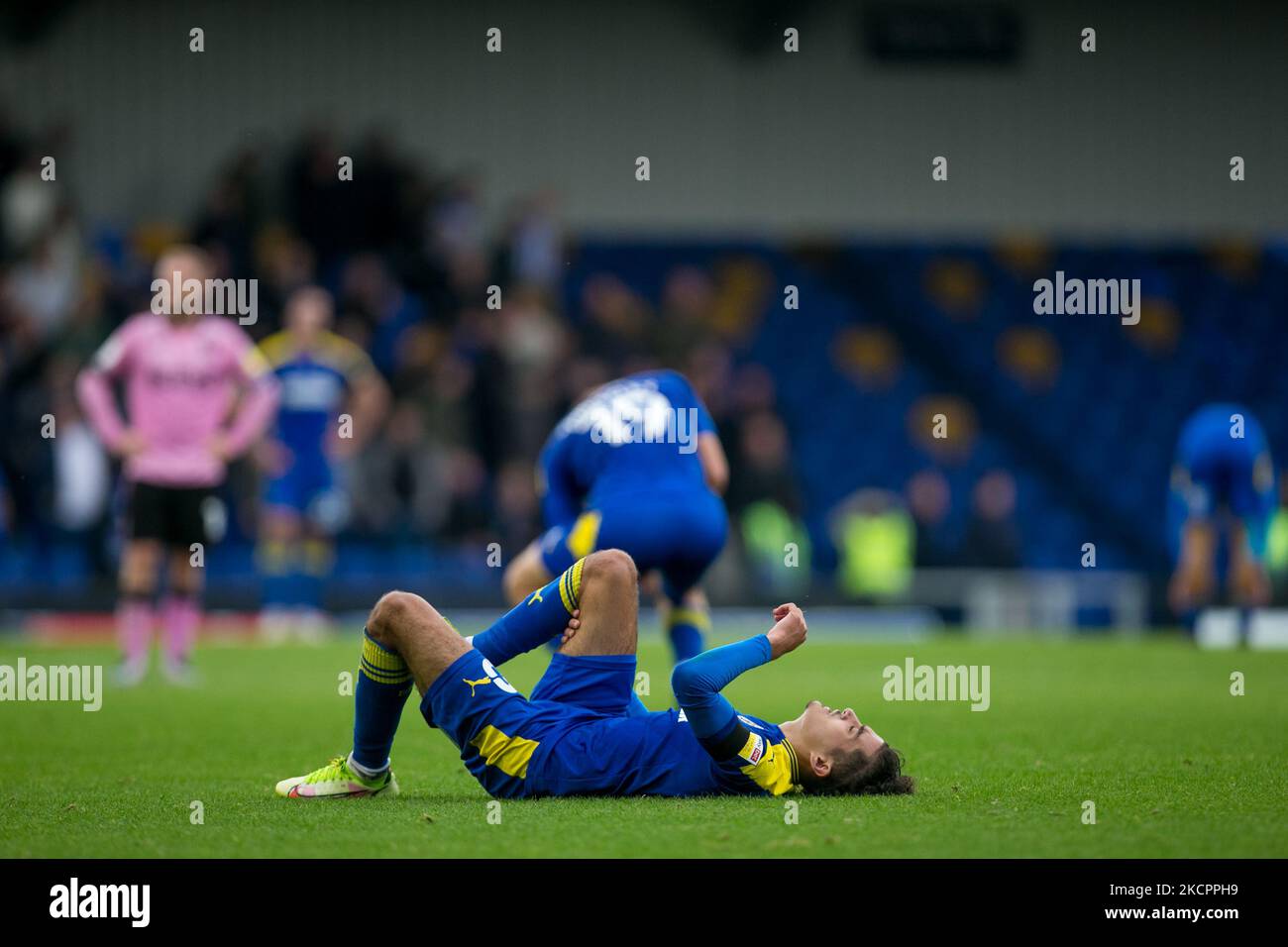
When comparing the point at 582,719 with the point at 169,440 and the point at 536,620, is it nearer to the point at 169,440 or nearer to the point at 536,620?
the point at 536,620

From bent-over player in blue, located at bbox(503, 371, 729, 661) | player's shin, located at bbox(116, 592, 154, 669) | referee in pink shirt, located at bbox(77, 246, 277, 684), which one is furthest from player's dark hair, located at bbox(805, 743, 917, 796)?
player's shin, located at bbox(116, 592, 154, 669)

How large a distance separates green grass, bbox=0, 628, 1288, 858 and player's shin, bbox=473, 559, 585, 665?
54 cm

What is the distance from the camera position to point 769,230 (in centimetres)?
2598

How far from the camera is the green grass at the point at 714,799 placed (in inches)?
214

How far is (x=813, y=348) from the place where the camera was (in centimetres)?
2539

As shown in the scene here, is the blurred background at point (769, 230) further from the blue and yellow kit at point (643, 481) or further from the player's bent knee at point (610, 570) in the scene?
the player's bent knee at point (610, 570)

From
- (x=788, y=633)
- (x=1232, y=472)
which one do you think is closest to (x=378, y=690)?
(x=788, y=633)

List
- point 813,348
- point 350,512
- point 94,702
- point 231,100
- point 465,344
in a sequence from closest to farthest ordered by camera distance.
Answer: point 94,702
point 350,512
point 465,344
point 231,100
point 813,348

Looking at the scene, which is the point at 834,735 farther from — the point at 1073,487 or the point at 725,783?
the point at 1073,487

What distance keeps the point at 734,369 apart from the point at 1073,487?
4884 millimetres

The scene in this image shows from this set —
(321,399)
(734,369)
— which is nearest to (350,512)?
(321,399)

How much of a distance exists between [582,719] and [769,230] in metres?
20.2
